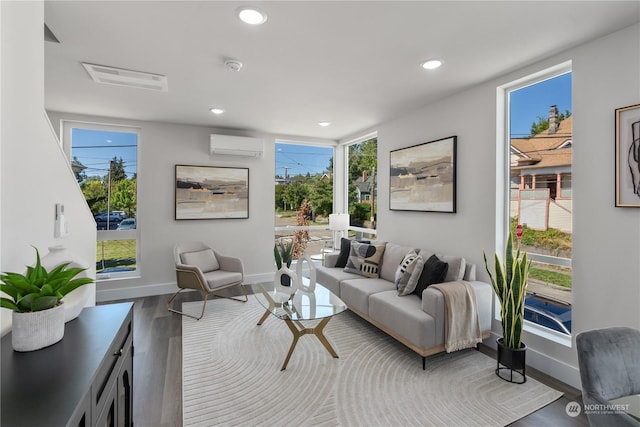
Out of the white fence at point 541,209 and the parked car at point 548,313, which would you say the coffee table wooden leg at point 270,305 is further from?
the white fence at point 541,209

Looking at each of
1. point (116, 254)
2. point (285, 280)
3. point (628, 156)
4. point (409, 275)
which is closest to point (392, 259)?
point (409, 275)

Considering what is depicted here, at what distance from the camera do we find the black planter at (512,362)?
2.33 metres

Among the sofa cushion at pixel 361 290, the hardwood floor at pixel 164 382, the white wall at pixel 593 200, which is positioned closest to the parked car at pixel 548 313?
the white wall at pixel 593 200

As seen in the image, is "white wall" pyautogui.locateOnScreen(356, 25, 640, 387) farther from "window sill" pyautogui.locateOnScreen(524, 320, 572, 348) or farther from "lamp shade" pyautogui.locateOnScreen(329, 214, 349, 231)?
"lamp shade" pyautogui.locateOnScreen(329, 214, 349, 231)

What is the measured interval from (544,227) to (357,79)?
2.14 metres

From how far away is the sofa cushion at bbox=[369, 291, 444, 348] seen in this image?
2.47 meters

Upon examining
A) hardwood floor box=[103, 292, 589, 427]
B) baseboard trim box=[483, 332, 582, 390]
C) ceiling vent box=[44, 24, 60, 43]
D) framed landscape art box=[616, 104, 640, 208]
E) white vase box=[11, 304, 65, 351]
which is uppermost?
ceiling vent box=[44, 24, 60, 43]

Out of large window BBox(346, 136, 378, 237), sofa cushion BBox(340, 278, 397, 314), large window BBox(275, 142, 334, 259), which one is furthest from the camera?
large window BBox(275, 142, 334, 259)

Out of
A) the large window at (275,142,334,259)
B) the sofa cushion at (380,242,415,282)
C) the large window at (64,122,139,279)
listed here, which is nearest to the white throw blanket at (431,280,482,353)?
the sofa cushion at (380,242,415,282)

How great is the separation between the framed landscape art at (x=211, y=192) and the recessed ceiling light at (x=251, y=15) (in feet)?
10.3

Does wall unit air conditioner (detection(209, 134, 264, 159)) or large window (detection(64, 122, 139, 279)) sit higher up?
wall unit air conditioner (detection(209, 134, 264, 159))

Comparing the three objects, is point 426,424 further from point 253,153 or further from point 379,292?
point 253,153

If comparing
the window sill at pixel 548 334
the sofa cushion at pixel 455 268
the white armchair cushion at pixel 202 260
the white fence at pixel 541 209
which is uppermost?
the white fence at pixel 541 209

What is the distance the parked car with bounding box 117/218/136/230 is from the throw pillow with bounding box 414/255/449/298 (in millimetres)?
4076
